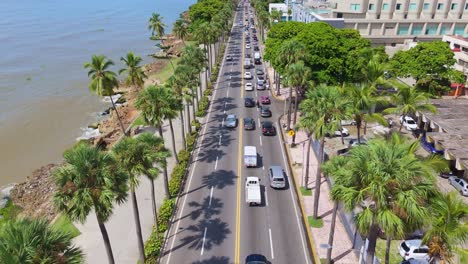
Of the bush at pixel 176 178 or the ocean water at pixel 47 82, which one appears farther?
the ocean water at pixel 47 82

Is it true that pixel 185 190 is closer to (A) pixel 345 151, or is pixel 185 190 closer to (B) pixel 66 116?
(A) pixel 345 151

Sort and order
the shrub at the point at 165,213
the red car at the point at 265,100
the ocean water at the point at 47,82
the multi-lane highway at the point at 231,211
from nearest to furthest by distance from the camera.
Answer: the multi-lane highway at the point at 231,211 → the shrub at the point at 165,213 → the ocean water at the point at 47,82 → the red car at the point at 265,100

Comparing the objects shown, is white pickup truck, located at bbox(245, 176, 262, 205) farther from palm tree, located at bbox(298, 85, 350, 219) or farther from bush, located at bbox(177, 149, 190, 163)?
bush, located at bbox(177, 149, 190, 163)

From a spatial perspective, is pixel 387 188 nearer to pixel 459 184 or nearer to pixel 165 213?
pixel 165 213

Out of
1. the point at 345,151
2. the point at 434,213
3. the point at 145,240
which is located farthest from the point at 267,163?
the point at 434,213

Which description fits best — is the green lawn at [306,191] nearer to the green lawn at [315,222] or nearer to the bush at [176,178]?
the green lawn at [315,222]

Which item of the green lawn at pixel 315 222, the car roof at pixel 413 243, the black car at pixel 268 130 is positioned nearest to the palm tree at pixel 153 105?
the green lawn at pixel 315 222
